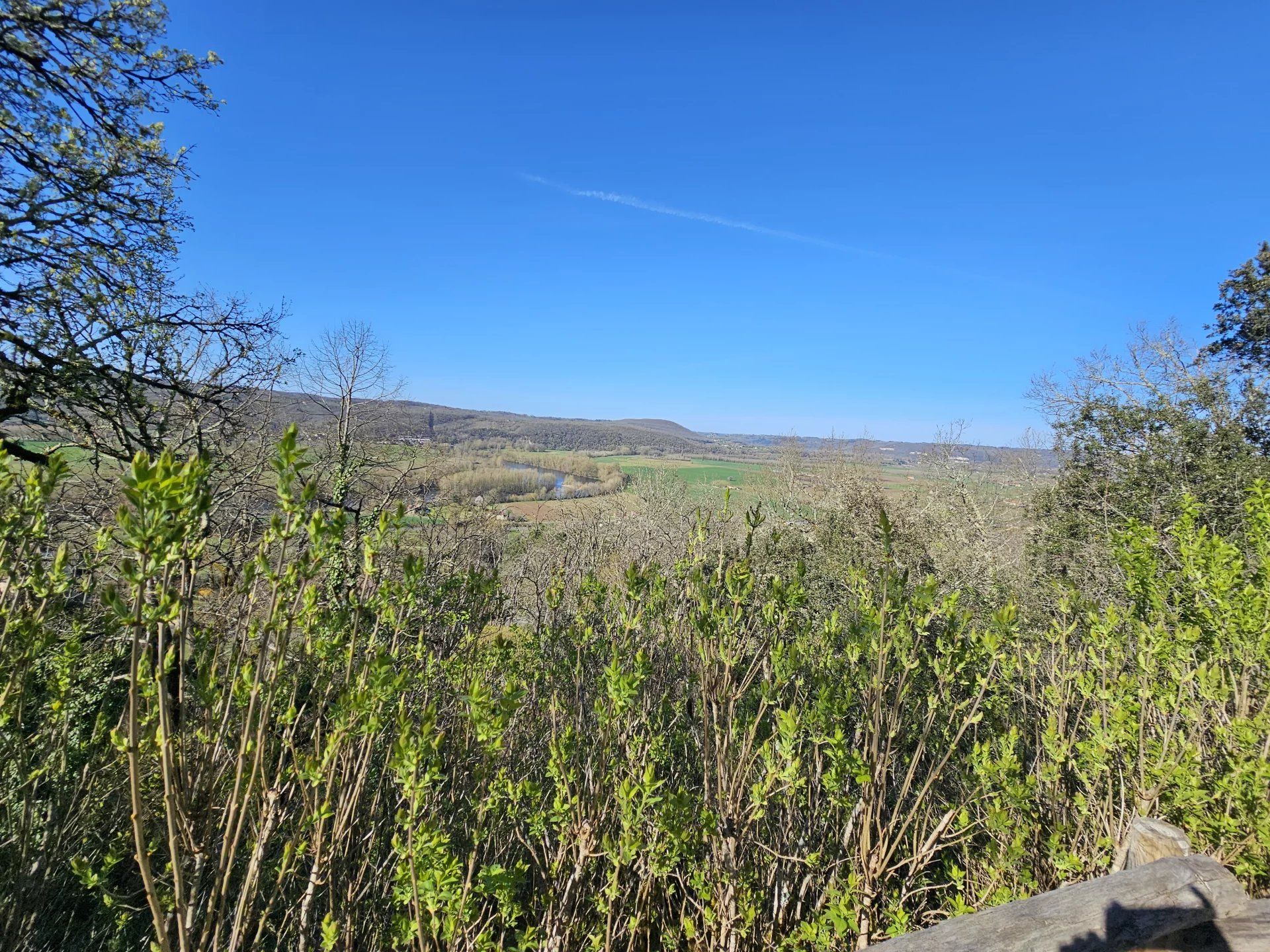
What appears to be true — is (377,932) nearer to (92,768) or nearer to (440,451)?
(92,768)

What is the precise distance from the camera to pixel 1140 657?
Result: 2625 mm

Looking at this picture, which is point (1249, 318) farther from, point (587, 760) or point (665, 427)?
point (665, 427)

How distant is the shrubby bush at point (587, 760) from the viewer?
5.40 ft

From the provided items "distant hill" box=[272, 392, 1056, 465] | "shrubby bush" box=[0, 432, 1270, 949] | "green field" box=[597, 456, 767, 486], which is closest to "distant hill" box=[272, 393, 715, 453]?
"distant hill" box=[272, 392, 1056, 465]

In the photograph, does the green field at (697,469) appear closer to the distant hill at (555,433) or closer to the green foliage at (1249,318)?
the distant hill at (555,433)

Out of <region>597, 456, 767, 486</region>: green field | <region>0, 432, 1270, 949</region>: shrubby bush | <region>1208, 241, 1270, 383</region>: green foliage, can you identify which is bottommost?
<region>0, 432, 1270, 949</region>: shrubby bush

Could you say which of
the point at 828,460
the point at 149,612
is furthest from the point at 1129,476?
the point at 149,612

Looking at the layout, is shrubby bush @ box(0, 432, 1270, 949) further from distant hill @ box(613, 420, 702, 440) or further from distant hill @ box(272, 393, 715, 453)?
distant hill @ box(613, 420, 702, 440)

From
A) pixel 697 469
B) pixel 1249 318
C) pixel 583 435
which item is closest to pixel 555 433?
pixel 583 435

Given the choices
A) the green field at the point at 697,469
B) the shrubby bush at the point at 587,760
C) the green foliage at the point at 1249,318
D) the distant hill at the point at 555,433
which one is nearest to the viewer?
the shrubby bush at the point at 587,760

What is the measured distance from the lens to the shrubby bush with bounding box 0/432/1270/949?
64.8 inches

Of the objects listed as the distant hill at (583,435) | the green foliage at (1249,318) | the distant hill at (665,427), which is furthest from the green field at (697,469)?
the distant hill at (665,427)

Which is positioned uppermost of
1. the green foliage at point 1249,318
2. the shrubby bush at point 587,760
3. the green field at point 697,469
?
the green foliage at point 1249,318

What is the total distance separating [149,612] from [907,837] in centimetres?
397
